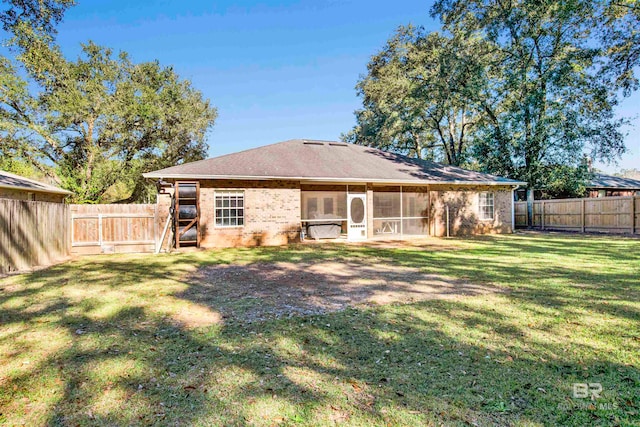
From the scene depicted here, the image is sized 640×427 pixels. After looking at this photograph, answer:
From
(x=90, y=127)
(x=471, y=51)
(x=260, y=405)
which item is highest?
(x=471, y=51)

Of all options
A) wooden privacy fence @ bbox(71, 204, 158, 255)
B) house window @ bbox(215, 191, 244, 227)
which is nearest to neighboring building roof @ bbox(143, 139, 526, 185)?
house window @ bbox(215, 191, 244, 227)

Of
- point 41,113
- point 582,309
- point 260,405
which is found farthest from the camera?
point 41,113

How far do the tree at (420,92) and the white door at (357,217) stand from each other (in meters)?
11.1

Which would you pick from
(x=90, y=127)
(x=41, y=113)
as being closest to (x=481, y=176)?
(x=90, y=127)

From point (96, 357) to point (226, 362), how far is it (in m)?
1.30

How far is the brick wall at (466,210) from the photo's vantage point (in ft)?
55.7

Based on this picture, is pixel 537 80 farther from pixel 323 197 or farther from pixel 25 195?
pixel 25 195

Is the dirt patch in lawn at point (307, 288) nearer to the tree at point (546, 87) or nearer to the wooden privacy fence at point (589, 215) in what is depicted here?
the wooden privacy fence at point (589, 215)

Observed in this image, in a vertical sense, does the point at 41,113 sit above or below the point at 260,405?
above

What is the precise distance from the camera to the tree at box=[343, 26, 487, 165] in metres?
21.6

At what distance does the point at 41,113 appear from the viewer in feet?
73.5

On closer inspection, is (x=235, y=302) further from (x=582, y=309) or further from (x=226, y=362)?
(x=582, y=309)

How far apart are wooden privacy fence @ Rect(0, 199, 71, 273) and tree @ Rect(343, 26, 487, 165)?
2112cm

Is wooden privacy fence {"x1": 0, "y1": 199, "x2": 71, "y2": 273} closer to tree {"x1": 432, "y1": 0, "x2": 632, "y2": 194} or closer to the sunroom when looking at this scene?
the sunroom
